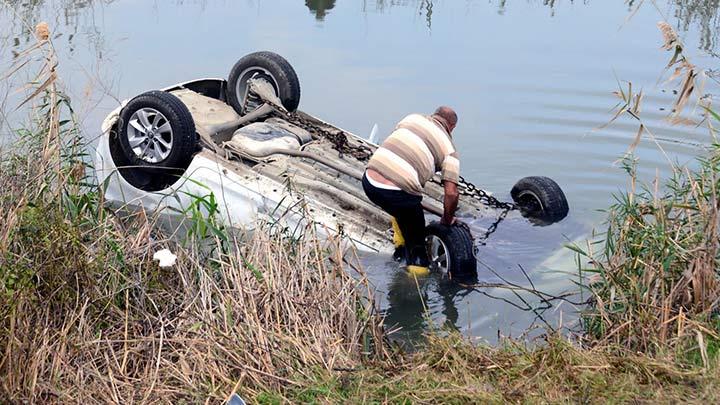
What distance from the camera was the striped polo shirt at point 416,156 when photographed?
28.7 ft

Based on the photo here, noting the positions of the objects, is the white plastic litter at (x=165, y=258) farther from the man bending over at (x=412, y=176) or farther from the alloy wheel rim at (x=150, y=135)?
the alloy wheel rim at (x=150, y=135)

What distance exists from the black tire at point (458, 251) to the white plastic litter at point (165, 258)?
3.09 metres

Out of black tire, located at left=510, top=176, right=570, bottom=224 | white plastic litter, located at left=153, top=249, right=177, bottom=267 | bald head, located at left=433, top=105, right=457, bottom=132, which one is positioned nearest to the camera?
white plastic litter, located at left=153, top=249, right=177, bottom=267

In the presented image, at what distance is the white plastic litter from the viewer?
622 cm

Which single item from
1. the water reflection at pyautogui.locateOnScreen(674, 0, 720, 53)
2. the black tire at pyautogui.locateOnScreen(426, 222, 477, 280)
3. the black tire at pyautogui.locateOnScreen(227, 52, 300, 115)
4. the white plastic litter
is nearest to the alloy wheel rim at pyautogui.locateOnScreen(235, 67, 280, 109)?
the black tire at pyautogui.locateOnScreen(227, 52, 300, 115)

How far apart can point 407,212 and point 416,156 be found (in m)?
0.52

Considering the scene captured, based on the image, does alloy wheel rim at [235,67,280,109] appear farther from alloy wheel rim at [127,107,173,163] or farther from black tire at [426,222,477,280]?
black tire at [426,222,477,280]

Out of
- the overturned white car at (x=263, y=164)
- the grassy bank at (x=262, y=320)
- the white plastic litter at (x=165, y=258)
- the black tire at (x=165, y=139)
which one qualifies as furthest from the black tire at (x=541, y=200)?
the white plastic litter at (x=165, y=258)

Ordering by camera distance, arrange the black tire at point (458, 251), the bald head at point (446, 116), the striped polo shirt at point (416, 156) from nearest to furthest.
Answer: the black tire at point (458, 251), the striped polo shirt at point (416, 156), the bald head at point (446, 116)

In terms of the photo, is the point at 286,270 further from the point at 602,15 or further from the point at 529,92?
the point at 602,15

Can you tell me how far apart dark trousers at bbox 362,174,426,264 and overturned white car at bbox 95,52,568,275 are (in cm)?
12

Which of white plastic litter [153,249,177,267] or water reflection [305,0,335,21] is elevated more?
white plastic litter [153,249,177,267]

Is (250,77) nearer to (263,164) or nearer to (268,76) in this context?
(268,76)

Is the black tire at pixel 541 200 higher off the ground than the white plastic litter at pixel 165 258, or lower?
lower
